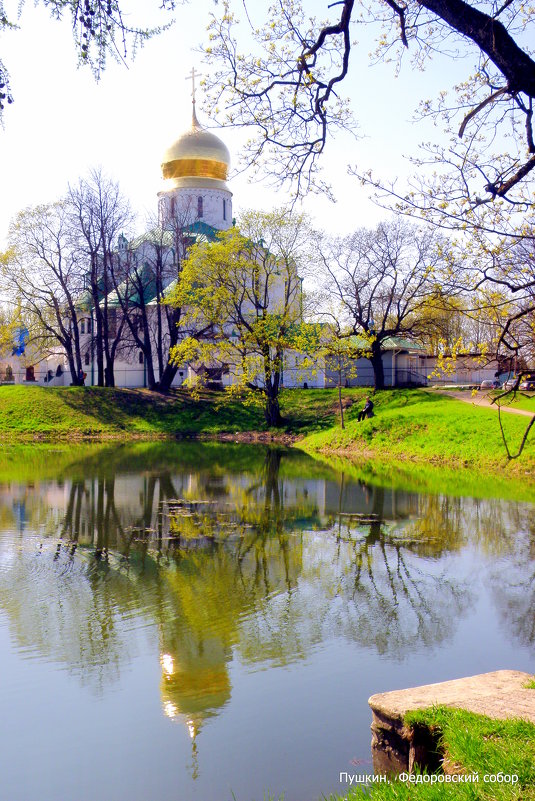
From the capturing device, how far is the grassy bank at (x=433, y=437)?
81.6 ft

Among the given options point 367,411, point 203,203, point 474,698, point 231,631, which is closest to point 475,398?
point 367,411

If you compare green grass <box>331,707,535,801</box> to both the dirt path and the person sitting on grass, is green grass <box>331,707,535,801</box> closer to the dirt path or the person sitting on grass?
the dirt path

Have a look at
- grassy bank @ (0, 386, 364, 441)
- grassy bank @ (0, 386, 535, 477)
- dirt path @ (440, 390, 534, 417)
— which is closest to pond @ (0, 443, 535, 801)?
grassy bank @ (0, 386, 535, 477)

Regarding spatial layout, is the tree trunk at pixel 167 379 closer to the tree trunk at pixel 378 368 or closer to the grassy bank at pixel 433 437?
the tree trunk at pixel 378 368

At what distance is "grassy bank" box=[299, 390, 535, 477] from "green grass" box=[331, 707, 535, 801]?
61.1ft

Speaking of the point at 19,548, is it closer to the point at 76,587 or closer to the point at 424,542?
the point at 76,587

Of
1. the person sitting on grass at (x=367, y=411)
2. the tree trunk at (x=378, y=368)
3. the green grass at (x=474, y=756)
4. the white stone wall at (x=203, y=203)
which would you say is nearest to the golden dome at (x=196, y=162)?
the white stone wall at (x=203, y=203)

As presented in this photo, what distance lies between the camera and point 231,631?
8.49m

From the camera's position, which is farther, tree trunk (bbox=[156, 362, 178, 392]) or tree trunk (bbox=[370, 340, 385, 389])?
tree trunk (bbox=[156, 362, 178, 392])

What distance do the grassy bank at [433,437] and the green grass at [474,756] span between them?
18.6m

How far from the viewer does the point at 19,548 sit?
12688 millimetres

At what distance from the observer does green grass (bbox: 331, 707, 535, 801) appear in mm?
4027

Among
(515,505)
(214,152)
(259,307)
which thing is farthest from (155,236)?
(515,505)

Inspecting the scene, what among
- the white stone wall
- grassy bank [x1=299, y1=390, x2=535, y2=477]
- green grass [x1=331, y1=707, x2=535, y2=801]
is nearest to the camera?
green grass [x1=331, y1=707, x2=535, y2=801]
